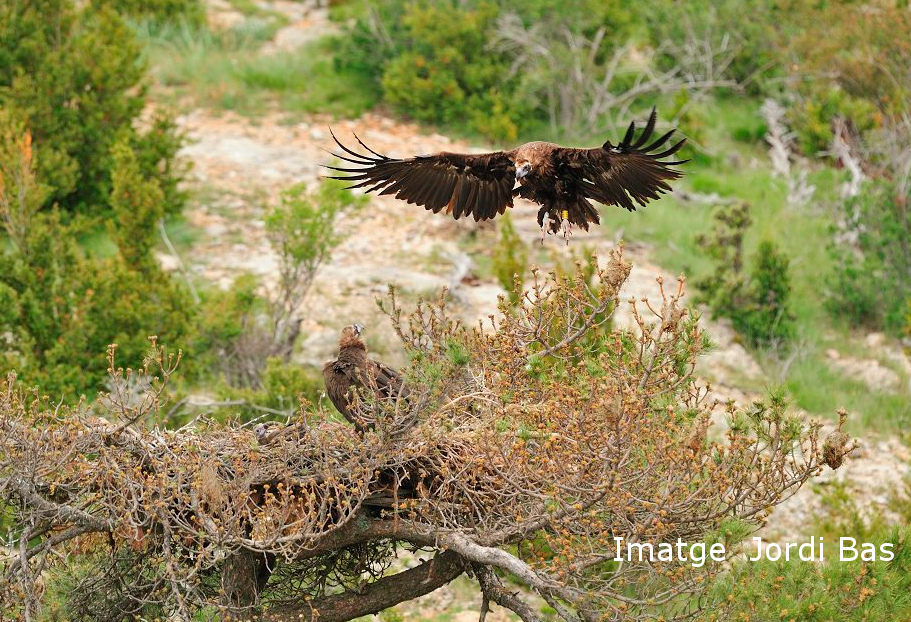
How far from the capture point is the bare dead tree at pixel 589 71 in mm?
17859

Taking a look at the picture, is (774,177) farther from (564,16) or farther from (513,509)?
(513,509)

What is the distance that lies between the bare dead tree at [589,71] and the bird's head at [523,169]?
10.5 metres

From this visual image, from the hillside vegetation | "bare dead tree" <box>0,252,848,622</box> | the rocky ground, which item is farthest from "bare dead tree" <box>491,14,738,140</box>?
"bare dead tree" <box>0,252,848,622</box>

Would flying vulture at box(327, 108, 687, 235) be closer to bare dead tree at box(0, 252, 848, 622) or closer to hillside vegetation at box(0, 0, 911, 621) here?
hillside vegetation at box(0, 0, 911, 621)

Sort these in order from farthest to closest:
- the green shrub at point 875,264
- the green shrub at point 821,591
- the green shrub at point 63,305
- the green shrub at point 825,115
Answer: the green shrub at point 825,115 → the green shrub at point 875,264 → the green shrub at point 63,305 → the green shrub at point 821,591

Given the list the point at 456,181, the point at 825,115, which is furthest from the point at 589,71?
the point at 456,181

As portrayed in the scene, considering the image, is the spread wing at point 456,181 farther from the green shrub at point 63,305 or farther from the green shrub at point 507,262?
the green shrub at point 507,262

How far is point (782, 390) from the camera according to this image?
6035 millimetres

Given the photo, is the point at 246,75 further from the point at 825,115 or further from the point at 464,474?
the point at 464,474

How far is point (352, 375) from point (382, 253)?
760 centimetres

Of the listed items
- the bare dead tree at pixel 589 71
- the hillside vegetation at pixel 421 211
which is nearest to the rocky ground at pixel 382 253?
the hillside vegetation at pixel 421 211

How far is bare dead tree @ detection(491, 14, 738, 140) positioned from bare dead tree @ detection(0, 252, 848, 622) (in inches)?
456

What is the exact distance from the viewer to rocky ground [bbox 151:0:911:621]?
11906mm

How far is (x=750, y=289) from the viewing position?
14.2 m
